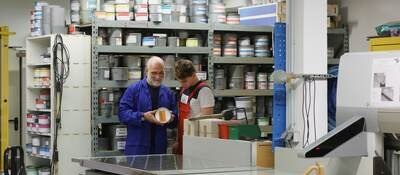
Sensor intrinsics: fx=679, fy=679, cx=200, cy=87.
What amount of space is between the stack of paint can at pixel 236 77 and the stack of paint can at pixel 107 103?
1.36 m

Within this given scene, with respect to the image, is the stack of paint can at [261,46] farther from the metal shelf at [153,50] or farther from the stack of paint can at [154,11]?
the stack of paint can at [154,11]

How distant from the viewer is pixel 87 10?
689 centimetres

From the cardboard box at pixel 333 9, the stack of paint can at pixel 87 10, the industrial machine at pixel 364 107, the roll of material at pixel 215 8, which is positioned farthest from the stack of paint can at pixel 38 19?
the industrial machine at pixel 364 107

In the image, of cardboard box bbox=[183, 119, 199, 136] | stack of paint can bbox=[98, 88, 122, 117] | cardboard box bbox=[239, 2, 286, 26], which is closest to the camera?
cardboard box bbox=[183, 119, 199, 136]

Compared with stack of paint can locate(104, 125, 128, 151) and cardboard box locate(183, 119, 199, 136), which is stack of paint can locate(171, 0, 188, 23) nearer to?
stack of paint can locate(104, 125, 128, 151)

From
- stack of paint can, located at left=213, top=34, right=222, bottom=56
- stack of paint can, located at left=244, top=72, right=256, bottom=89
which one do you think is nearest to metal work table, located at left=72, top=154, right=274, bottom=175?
stack of paint can, located at left=213, top=34, right=222, bottom=56

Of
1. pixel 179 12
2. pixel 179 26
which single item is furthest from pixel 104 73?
pixel 179 12

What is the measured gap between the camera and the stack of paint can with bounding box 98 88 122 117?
→ 6758 mm

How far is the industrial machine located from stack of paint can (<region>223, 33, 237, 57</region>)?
431 centimetres

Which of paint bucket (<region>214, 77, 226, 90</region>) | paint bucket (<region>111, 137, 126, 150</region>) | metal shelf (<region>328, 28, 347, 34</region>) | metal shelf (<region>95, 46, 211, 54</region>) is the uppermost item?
metal shelf (<region>328, 28, 347, 34</region>)

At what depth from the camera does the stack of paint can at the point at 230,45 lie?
7391mm

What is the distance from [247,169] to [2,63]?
16.7 ft

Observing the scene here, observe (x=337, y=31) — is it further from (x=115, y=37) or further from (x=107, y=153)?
(x=107, y=153)

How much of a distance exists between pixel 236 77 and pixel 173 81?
2.66 ft
